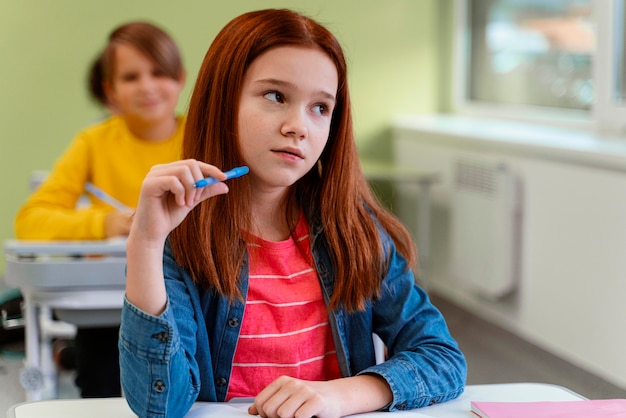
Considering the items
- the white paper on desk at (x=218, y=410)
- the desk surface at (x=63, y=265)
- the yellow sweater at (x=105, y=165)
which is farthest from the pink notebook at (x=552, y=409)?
the yellow sweater at (x=105, y=165)

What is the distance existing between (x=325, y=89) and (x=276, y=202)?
191 millimetres

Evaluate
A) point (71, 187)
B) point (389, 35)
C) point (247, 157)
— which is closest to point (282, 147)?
point (247, 157)

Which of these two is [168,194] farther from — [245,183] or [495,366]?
Answer: [495,366]

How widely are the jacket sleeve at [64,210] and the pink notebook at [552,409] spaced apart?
1.25 meters

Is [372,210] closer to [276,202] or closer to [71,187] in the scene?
[276,202]

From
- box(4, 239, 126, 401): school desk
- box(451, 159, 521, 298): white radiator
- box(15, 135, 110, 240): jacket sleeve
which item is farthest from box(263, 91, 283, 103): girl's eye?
box(451, 159, 521, 298): white radiator

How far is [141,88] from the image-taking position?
2561 mm

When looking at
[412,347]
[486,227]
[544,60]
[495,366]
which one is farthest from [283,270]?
[544,60]

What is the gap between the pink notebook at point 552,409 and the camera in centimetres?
103

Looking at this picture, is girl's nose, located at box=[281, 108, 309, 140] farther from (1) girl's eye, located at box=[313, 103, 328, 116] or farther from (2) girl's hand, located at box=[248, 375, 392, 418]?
(2) girl's hand, located at box=[248, 375, 392, 418]

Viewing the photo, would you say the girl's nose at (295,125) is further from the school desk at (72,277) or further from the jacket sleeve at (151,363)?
the school desk at (72,277)

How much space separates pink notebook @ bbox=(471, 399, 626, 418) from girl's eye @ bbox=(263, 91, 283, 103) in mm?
449

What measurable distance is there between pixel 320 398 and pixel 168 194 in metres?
0.29

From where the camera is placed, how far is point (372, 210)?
1344 millimetres
